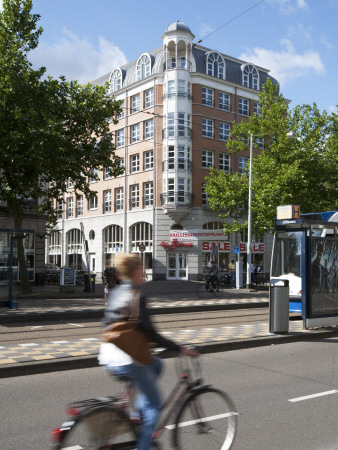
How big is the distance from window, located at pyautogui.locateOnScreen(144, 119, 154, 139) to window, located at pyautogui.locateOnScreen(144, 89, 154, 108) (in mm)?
1490

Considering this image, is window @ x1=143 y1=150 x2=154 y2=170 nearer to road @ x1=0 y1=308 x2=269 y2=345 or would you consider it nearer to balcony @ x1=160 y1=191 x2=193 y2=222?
balcony @ x1=160 y1=191 x2=193 y2=222

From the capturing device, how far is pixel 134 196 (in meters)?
47.3

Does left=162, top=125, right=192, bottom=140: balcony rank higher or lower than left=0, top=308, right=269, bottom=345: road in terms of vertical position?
higher

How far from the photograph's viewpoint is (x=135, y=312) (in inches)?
146

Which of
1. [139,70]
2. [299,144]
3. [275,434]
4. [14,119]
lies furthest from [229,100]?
[275,434]

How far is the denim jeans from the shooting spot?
365 cm

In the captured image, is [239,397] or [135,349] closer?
[135,349]

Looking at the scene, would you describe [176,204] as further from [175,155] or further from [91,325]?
[91,325]

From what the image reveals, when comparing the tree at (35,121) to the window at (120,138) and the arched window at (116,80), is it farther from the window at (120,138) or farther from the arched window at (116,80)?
the arched window at (116,80)

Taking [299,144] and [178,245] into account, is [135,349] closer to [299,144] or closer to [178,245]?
[299,144]

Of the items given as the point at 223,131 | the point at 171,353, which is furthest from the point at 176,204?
the point at 171,353

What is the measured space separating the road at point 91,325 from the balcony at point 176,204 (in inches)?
1025

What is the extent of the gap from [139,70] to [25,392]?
4506 cm

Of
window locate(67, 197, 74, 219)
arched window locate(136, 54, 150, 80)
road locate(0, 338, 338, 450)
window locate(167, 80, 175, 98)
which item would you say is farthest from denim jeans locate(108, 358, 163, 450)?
window locate(67, 197, 74, 219)
